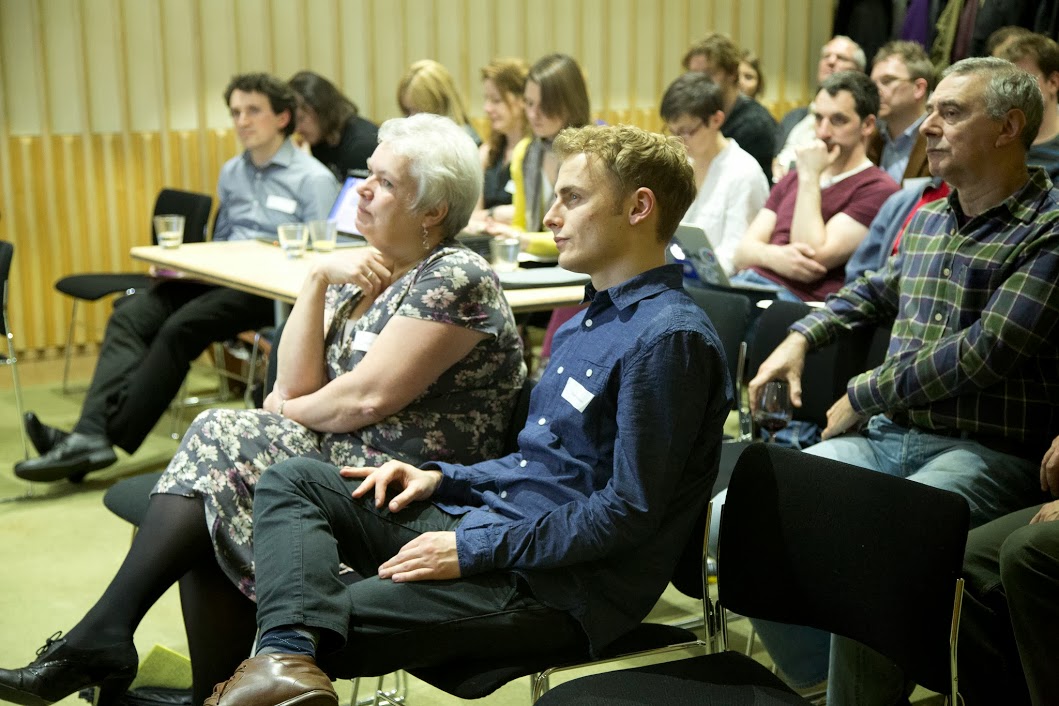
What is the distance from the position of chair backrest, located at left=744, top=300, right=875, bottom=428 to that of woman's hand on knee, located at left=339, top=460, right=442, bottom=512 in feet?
3.70

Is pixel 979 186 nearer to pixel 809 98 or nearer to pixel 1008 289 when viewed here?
pixel 1008 289

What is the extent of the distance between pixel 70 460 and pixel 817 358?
101 inches

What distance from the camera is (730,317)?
9.69 ft

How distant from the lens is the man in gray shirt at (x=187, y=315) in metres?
4.12

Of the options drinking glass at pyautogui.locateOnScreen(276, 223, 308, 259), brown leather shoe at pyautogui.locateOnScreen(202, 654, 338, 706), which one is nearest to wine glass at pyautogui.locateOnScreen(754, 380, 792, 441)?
brown leather shoe at pyautogui.locateOnScreen(202, 654, 338, 706)

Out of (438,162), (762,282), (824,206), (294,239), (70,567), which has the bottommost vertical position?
(70,567)

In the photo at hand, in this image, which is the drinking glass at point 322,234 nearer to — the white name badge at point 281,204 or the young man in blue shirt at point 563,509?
the white name badge at point 281,204

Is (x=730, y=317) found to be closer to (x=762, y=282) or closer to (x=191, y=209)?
(x=762, y=282)

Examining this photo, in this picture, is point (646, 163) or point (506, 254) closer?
point (646, 163)

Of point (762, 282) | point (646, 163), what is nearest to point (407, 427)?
point (646, 163)

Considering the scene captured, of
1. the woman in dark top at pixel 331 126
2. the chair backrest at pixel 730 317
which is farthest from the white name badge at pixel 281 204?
the chair backrest at pixel 730 317

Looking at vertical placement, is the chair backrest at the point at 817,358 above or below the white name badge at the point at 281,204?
below

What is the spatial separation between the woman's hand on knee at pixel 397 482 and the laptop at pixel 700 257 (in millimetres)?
1759

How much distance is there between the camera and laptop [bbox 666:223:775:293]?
146 inches
